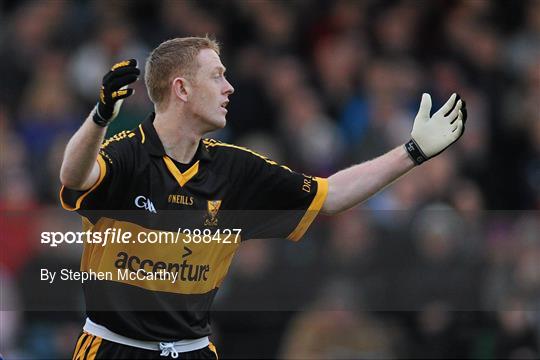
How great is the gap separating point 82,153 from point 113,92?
1.02 feet

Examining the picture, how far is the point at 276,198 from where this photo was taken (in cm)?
635

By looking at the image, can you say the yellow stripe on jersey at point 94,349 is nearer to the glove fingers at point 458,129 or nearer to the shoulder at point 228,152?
the shoulder at point 228,152

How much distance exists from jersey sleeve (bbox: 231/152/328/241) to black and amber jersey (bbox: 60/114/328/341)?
0.01 meters

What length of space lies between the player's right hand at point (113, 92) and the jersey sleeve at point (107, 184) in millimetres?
355

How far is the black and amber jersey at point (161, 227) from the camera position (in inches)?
231

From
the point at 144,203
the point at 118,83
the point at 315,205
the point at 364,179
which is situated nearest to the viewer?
the point at 118,83

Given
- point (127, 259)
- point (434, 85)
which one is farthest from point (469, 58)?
point (127, 259)

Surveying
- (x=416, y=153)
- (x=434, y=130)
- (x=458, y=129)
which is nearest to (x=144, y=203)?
(x=416, y=153)

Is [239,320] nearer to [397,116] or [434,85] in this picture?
[397,116]

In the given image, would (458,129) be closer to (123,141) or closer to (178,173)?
(178,173)

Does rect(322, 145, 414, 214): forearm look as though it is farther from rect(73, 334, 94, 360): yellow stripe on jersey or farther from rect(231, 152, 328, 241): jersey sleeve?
rect(73, 334, 94, 360): yellow stripe on jersey

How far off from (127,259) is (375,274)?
3862 millimetres

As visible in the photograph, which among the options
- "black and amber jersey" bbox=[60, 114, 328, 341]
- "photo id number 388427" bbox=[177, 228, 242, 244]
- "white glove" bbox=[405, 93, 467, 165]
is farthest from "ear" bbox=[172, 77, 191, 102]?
"white glove" bbox=[405, 93, 467, 165]

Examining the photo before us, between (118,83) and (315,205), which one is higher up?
(118,83)
